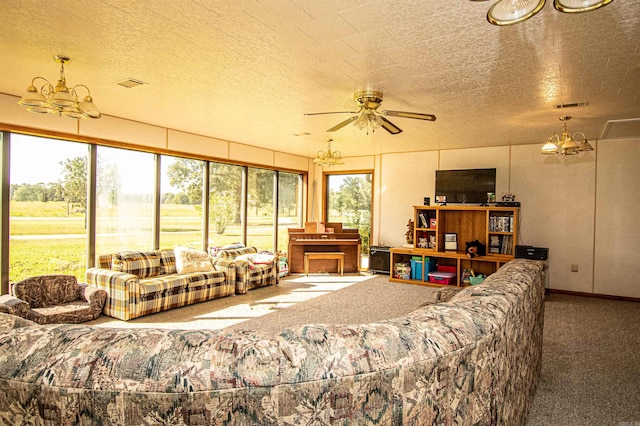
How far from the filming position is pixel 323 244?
26.4 feet

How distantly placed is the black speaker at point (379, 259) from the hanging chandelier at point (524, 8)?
6.56 meters

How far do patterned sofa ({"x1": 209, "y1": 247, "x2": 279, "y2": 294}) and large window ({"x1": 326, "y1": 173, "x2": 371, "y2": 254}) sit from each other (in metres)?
2.79

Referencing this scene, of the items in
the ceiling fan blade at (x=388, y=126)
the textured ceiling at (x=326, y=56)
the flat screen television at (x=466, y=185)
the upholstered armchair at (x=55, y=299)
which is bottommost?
the upholstered armchair at (x=55, y=299)

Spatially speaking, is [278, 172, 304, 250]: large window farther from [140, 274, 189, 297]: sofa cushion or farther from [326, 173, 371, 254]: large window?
[140, 274, 189, 297]: sofa cushion

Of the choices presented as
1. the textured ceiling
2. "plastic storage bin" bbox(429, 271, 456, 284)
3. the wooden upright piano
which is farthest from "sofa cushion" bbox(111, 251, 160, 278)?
"plastic storage bin" bbox(429, 271, 456, 284)

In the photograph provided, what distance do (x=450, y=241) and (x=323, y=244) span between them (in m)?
2.62

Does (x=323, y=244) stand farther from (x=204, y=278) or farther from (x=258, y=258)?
(x=204, y=278)

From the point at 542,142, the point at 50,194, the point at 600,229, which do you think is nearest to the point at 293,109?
the point at 50,194

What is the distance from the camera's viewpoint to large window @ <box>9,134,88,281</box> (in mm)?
4609

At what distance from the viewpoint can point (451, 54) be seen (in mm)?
2953

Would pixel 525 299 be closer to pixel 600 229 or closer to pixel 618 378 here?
pixel 618 378

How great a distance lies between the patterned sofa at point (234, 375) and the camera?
914 millimetres

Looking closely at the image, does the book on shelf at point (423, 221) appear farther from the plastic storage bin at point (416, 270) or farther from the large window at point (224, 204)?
the large window at point (224, 204)

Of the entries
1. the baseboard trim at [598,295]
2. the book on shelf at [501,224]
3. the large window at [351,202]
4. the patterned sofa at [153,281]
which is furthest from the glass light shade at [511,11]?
the large window at [351,202]
